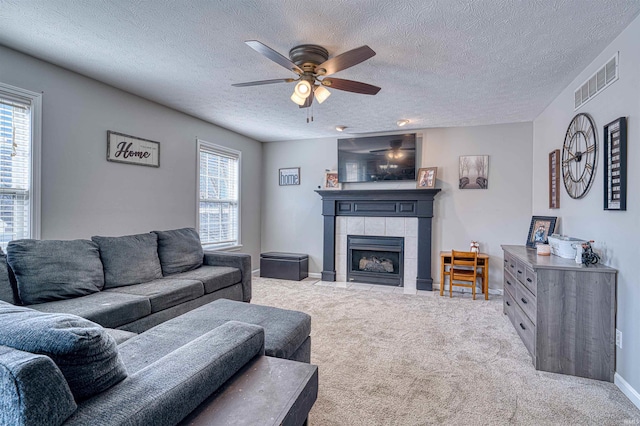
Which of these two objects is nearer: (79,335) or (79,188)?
(79,335)

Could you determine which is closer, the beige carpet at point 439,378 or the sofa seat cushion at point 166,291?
the beige carpet at point 439,378

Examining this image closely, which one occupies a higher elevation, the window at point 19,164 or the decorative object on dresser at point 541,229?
the window at point 19,164

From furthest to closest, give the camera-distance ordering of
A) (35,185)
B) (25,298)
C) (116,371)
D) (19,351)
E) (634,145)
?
(35,185), (25,298), (634,145), (116,371), (19,351)

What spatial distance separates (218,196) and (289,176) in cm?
140

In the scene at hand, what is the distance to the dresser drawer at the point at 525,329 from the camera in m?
2.51

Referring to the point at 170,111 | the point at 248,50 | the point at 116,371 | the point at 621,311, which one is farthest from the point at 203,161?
the point at 621,311

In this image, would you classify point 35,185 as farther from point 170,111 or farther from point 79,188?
point 170,111

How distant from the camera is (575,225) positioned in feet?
9.63

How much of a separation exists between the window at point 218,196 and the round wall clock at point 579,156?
4.38 m

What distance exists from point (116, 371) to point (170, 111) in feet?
12.3

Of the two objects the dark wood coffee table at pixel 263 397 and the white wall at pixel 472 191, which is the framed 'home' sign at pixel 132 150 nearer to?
the white wall at pixel 472 191

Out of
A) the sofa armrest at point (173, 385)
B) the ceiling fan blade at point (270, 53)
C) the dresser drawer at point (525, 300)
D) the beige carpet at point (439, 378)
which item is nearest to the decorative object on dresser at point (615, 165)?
the dresser drawer at point (525, 300)

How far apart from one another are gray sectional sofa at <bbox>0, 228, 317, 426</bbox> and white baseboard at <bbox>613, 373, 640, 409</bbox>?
207cm

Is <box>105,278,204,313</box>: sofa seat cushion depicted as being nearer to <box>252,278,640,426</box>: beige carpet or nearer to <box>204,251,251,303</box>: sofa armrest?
<box>204,251,251,303</box>: sofa armrest
